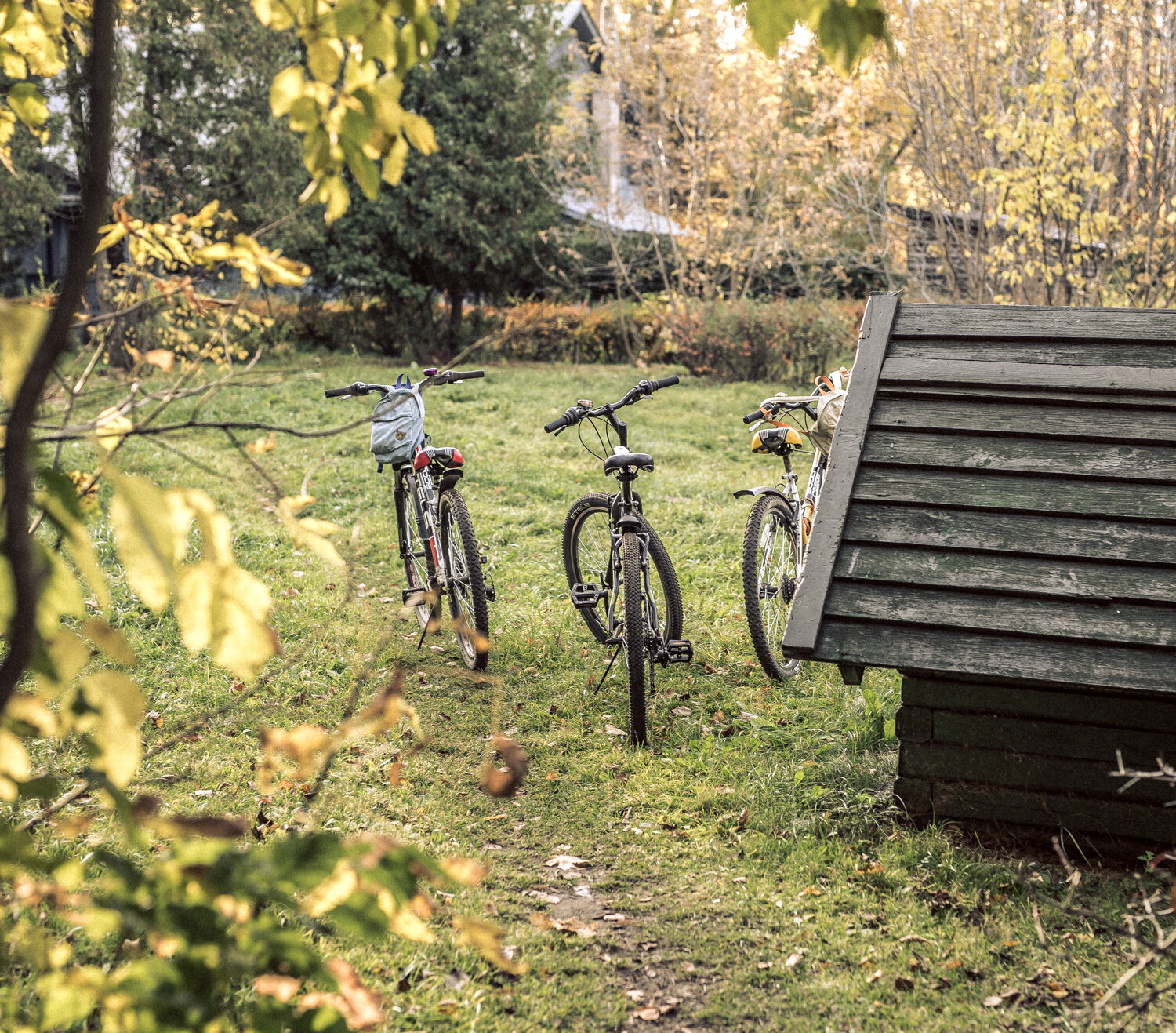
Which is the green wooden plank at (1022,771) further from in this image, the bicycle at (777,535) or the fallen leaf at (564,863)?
the bicycle at (777,535)

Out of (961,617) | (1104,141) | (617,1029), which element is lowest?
(617,1029)

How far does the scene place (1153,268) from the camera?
28.7 feet

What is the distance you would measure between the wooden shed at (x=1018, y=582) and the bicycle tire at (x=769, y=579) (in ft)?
4.55

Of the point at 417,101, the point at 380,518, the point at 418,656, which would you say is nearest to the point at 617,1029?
the point at 418,656

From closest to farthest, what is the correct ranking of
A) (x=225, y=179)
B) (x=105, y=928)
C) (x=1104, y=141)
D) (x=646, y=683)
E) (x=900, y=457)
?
(x=105, y=928), (x=900, y=457), (x=646, y=683), (x=1104, y=141), (x=225, y=179)

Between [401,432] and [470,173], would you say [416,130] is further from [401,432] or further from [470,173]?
[470,173]

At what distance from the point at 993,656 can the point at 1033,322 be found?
1808 mm

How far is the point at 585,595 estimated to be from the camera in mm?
5605

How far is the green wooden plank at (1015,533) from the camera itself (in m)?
3.56

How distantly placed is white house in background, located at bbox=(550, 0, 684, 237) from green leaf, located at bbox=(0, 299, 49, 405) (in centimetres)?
1737

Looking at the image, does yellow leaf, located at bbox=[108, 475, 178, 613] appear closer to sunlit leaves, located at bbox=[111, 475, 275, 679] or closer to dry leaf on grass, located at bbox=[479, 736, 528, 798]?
sunlit leaves, located at bbox=[111, 475, 275, 679]

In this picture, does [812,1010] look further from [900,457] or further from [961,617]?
[900,457]

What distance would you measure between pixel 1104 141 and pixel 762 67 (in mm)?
11233

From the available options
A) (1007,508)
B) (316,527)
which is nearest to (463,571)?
(1007,508)
